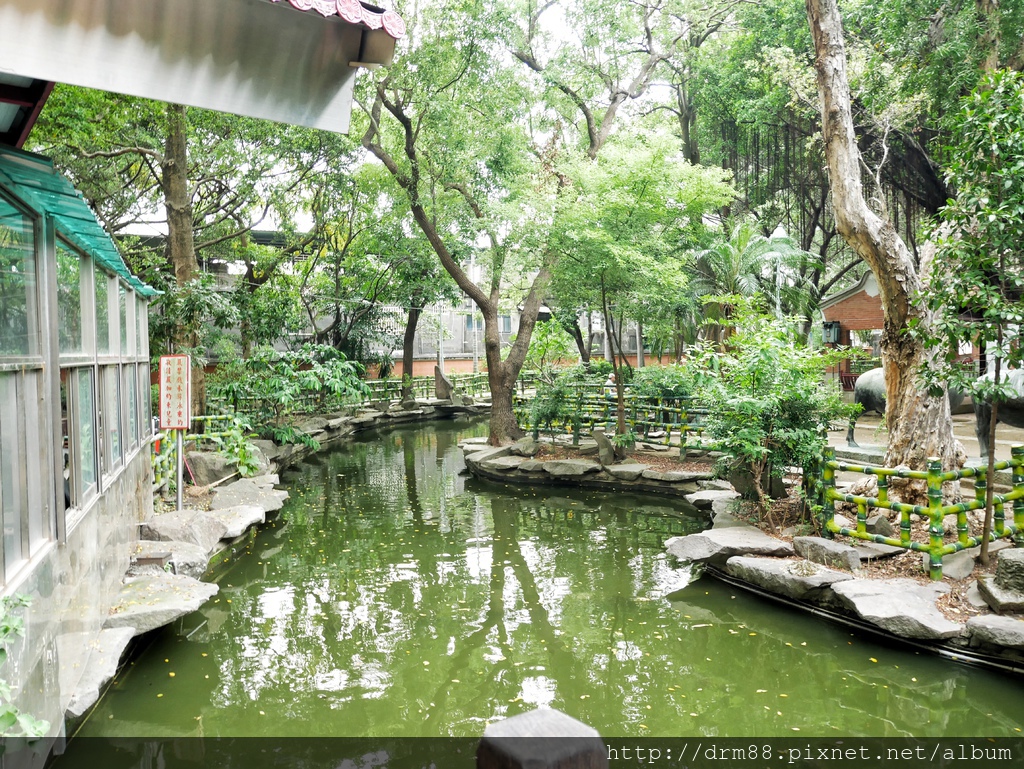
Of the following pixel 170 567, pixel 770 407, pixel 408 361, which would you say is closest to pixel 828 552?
pixel 770 407

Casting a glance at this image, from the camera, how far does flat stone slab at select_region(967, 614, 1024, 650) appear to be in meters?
4.66

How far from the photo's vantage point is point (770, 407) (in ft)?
24.2

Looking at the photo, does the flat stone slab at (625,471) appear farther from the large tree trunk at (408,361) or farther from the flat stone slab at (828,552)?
the large tree trunk at (408,361)

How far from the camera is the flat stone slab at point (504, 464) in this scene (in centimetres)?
1229

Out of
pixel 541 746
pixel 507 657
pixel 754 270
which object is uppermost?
pixel 754 270

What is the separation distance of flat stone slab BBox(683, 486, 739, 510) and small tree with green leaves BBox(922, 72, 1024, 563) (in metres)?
3.45

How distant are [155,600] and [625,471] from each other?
7.37m

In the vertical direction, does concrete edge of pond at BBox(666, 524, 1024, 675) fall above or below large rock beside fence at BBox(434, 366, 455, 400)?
below

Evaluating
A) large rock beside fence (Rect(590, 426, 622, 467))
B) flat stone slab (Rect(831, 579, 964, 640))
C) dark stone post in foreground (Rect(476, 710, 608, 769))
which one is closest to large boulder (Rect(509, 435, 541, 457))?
large rock beside fence (Rect(590, 426, 622, 467))

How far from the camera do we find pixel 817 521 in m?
7.02

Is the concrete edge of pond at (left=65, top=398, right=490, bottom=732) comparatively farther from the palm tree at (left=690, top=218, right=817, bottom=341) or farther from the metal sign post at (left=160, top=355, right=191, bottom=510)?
the palm tree at (left=690, top=218, right=817, bottom=341)

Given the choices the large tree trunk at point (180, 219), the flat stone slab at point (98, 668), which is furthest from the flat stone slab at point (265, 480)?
the flat stone slab at point (98, 668)

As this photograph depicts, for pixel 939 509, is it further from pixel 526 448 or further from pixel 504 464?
pixel 526 448

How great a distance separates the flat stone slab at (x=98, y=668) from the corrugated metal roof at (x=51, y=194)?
2.52 m
